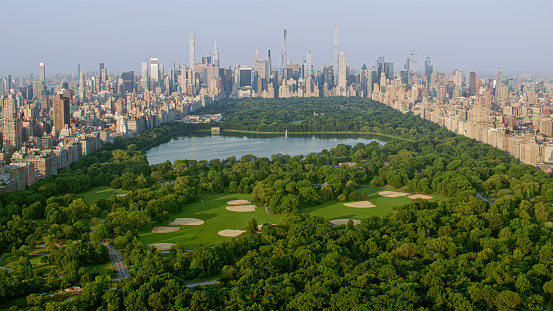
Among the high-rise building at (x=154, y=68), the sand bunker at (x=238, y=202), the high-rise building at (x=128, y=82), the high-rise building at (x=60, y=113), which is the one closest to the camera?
the sand bunker at (x=238, y=202)

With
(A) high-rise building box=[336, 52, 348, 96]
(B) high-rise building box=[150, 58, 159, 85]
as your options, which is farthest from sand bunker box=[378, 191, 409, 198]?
(B) high-rise building box=[150, 58, 159, 85]

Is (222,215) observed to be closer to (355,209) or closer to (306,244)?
(355,209)

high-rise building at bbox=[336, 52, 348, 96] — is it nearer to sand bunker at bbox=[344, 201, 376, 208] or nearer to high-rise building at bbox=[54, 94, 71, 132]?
high-rise building at bbox=[54, 94, 71, 132]

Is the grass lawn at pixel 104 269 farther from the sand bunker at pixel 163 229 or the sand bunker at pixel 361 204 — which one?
the sand bunker at pixel 361 204

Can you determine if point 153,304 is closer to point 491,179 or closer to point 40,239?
point 40,239

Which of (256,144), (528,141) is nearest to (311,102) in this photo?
(256,144)

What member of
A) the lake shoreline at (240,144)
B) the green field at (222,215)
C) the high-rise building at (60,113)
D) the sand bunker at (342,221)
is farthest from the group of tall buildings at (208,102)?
the sand bunker at (342,221)
